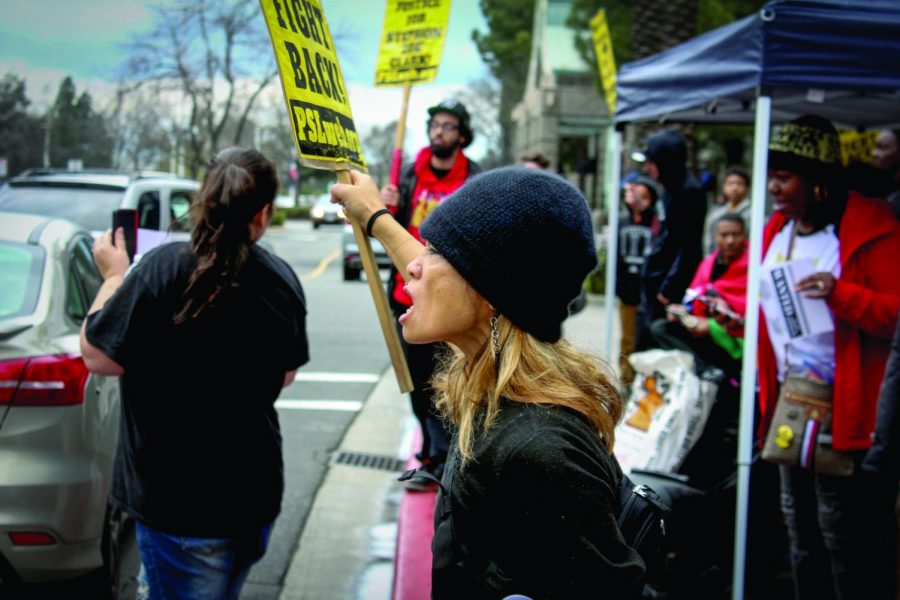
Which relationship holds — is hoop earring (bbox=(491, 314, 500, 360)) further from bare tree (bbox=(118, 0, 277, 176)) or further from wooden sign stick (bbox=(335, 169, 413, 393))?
bare tree (bbox=(118, 0, 277, 176))

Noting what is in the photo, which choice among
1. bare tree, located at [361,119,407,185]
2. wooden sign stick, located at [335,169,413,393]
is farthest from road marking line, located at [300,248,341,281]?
wooden sign stick, located at [335,169,413,393]

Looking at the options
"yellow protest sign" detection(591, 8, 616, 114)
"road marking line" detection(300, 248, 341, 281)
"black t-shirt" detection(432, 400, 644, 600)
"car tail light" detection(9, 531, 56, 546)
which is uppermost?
"yellow protest sign" detection(591, 8, 616, 114)

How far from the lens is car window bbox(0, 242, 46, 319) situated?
3304mm

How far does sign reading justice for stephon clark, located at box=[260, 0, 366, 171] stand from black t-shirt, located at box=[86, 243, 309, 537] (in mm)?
439

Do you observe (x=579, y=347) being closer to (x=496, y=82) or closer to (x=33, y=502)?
(x=33, y=502)

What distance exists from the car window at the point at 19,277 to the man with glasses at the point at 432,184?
1.78m

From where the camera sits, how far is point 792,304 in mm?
3354

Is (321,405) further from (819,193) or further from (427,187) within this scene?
(819,193)

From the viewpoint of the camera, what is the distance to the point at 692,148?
10594 mm

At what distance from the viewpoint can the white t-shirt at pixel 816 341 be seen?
3.40 meters

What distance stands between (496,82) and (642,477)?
42.0 meters

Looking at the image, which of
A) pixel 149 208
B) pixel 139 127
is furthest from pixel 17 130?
pixel 139 127

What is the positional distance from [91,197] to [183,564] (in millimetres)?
6395

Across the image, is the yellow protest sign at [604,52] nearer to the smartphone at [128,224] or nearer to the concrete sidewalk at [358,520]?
the concrete sidewalk at [358,520]
